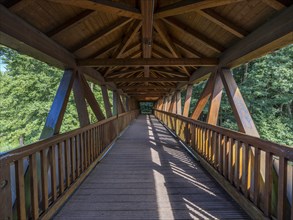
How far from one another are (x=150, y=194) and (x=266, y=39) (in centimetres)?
259

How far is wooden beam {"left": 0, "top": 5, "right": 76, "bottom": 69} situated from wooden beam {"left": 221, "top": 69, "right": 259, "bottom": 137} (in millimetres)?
3175

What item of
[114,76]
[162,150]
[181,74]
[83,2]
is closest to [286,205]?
[83,2]

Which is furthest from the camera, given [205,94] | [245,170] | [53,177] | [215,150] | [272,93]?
[272,93]

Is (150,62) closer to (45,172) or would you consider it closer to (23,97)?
(45,172)

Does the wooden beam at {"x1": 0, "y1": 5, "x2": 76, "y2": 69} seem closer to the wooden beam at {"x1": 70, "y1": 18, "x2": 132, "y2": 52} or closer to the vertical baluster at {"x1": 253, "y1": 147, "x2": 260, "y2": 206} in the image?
the wooden beam at {"x1": 70, "y1": 18, "x2": 132, "y2": 52}

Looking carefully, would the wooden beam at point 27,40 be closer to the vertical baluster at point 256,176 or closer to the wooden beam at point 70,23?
the wooden beam at point 70,23

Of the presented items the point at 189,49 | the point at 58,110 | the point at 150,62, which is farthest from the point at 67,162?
the point at 189,49

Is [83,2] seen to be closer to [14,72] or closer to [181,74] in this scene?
[181,74]

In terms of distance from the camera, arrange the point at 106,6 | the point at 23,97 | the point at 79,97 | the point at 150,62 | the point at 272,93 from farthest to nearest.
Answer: the point at 23,97 → the point at 272,93 → the point at 150,62 → the point at 79,97 → the point at 106,6

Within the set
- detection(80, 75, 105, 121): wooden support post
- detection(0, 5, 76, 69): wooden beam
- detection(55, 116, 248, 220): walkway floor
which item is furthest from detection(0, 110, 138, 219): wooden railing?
detection(0, 5, 76, 69): wooden beam

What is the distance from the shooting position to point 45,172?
2201 mm

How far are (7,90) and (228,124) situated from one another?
15.6m

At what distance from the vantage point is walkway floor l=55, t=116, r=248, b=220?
2.33 metres

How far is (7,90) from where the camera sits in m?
13.5
